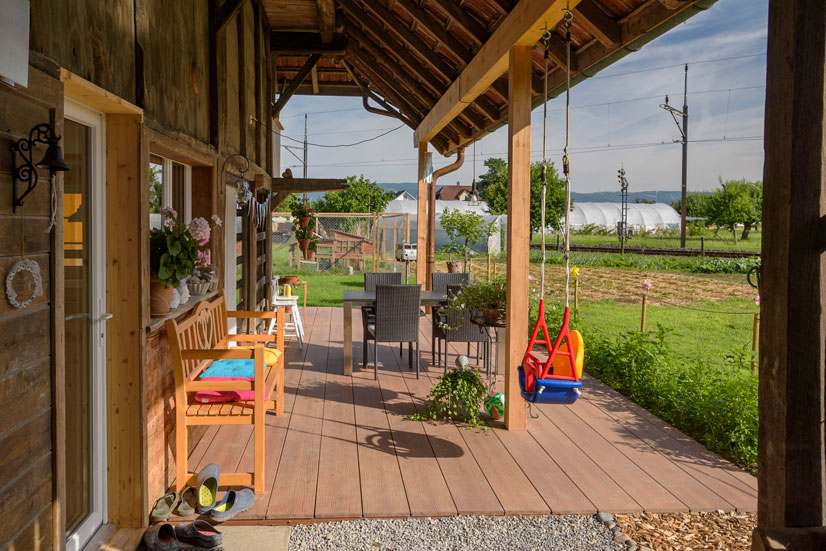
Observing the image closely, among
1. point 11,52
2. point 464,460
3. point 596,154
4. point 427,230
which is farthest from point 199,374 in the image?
point 596,154

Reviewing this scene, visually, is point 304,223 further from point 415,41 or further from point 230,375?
point 230,375

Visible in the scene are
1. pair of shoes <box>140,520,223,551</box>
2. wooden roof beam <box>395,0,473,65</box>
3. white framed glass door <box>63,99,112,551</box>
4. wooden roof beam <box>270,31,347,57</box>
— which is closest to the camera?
white framed glass door <box>63,99,112,551</box>

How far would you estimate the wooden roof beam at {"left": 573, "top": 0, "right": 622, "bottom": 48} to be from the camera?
379 cm

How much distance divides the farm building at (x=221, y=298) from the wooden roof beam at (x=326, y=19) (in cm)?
7

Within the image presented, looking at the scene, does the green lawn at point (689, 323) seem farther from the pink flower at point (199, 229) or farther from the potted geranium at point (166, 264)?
the potted geranium at point (166, 264)

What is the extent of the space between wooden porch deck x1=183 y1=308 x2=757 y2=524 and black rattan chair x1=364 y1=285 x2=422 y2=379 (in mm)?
687

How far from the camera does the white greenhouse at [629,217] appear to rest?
48.2m

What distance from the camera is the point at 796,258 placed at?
1.57 m

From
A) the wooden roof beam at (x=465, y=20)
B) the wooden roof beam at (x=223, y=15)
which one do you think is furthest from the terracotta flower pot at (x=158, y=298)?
the wooden roof beam at (x=465, y=20)

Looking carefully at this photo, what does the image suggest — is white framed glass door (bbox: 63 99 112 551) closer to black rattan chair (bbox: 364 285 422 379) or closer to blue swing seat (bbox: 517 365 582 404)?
blue swing seat (bbox: 517 365 582 404)

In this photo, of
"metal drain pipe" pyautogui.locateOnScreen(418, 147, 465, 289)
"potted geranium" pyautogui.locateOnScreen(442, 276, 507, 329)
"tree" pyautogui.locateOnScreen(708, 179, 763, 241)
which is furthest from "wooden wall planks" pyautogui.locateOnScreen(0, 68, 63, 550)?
"tree" pyautogui.locateOnScreen(708, 179, 763, 241)

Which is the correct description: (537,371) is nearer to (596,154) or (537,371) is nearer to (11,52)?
(11,52)

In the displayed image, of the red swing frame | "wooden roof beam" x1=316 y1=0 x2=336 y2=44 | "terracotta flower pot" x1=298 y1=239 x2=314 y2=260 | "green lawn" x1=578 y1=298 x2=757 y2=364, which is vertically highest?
"wooden roof beam" x1=316 y1=0 x2=336 y2=44

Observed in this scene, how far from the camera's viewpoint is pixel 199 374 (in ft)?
13.3
